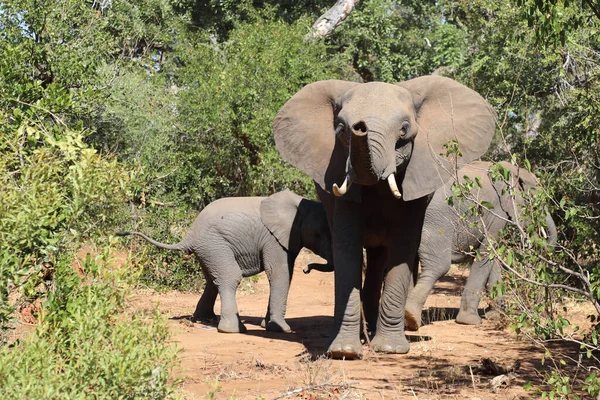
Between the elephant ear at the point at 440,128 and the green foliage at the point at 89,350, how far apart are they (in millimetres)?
3119

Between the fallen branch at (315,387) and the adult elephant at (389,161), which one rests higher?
the adult elephant at (389,161)

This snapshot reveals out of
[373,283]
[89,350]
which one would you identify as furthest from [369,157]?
[373,283]

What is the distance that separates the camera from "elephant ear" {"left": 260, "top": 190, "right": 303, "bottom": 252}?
10.3 meters

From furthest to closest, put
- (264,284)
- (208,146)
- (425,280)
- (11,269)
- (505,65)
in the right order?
(208,146) → (264,284) → (505,65) → (425,280) → (11,269)

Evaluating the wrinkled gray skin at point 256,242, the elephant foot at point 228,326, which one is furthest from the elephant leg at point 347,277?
the elephant foot at point 228,326

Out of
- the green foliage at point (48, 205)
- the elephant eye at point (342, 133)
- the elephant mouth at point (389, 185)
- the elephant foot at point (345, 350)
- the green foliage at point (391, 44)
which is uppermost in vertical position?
the green foliage at point (391, 44)

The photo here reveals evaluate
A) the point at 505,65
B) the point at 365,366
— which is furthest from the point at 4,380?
the point at 505,65

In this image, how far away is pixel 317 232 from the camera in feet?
33.6

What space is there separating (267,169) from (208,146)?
1.44m

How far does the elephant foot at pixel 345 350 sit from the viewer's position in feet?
26.1

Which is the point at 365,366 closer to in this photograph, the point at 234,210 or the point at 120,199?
the point at 120,199

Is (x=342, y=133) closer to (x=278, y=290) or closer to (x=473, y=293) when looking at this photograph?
(x=278, y=290)

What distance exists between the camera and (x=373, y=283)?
32.9ft

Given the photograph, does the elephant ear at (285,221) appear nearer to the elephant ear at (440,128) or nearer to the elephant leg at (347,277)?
the elephant leg at (347,277)
